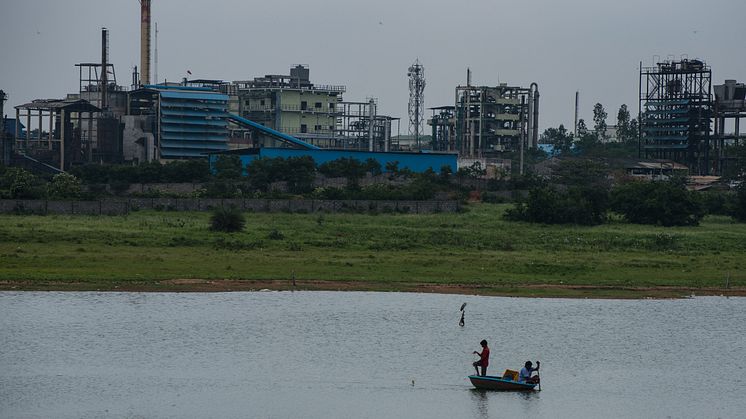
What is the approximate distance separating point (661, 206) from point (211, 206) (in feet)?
134

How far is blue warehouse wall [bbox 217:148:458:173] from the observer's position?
143000 millimetres

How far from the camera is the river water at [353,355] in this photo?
131ft

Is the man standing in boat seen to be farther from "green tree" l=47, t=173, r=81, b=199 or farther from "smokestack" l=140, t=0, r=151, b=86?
"smokestack" l=140, t=0, r=151, b=86

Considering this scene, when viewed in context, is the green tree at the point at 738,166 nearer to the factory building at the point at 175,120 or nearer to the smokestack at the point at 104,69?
the factory building at the point at 175,120

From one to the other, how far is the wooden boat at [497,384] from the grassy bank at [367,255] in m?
23.0

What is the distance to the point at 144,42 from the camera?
16875 cm

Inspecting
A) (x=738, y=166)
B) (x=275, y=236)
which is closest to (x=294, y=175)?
(x=275, y=236)

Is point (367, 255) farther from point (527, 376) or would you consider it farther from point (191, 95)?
point (191, 95)

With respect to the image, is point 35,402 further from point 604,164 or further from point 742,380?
point 604,164

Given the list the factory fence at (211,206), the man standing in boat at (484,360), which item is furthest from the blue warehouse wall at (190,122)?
the man standing in boat at (484,360)

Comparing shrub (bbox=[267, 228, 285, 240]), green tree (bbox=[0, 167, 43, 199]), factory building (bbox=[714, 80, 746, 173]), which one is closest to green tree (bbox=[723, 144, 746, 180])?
factory building (bbox=[714, 80, 746, 173])

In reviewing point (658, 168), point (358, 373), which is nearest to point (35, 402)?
point (358, 373)

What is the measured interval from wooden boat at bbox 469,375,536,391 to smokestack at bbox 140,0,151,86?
134 meters

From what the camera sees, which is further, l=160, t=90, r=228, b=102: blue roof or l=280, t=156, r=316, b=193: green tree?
l=160, t=90, r=228, b=102: blue roof
